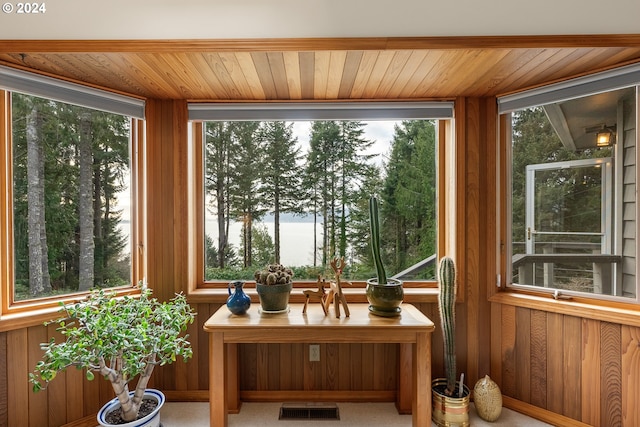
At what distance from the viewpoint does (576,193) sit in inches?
83.1

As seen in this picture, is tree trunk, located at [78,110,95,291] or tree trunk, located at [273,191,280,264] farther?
tree trunk, located at [273,191,280,264]

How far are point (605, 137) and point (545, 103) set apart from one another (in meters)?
0.38

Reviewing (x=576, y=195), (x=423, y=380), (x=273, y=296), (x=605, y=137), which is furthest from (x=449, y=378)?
(x=605, y=137)

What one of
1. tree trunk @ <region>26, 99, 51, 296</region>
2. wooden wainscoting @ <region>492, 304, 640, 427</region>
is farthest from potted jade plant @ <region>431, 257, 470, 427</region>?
tree trunk @ <region>26, 99, 51, 296</region>

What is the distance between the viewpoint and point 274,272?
6.95ft

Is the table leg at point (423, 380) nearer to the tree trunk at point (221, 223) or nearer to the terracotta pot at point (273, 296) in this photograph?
the terracotta pot at point (273, 296)

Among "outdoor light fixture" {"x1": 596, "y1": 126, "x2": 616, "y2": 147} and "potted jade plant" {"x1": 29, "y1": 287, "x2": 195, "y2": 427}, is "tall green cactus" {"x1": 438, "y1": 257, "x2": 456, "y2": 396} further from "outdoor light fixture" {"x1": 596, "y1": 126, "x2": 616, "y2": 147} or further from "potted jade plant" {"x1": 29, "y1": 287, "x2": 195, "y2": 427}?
"potted jade plant" {"x1": 29, "y1": 287, "x2": 195, "y2": 427}

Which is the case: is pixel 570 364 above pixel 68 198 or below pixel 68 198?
below

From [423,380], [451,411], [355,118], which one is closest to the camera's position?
[423,380]

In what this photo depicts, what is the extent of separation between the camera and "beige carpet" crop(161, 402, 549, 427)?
6.91 ft

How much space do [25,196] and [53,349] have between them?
2.96 ft

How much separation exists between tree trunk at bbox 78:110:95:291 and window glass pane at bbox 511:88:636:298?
280cm

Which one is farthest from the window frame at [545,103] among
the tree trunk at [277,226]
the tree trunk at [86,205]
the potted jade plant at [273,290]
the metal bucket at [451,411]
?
the tree trunk at [86,205]

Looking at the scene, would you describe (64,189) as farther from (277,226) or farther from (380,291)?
(380,291)
